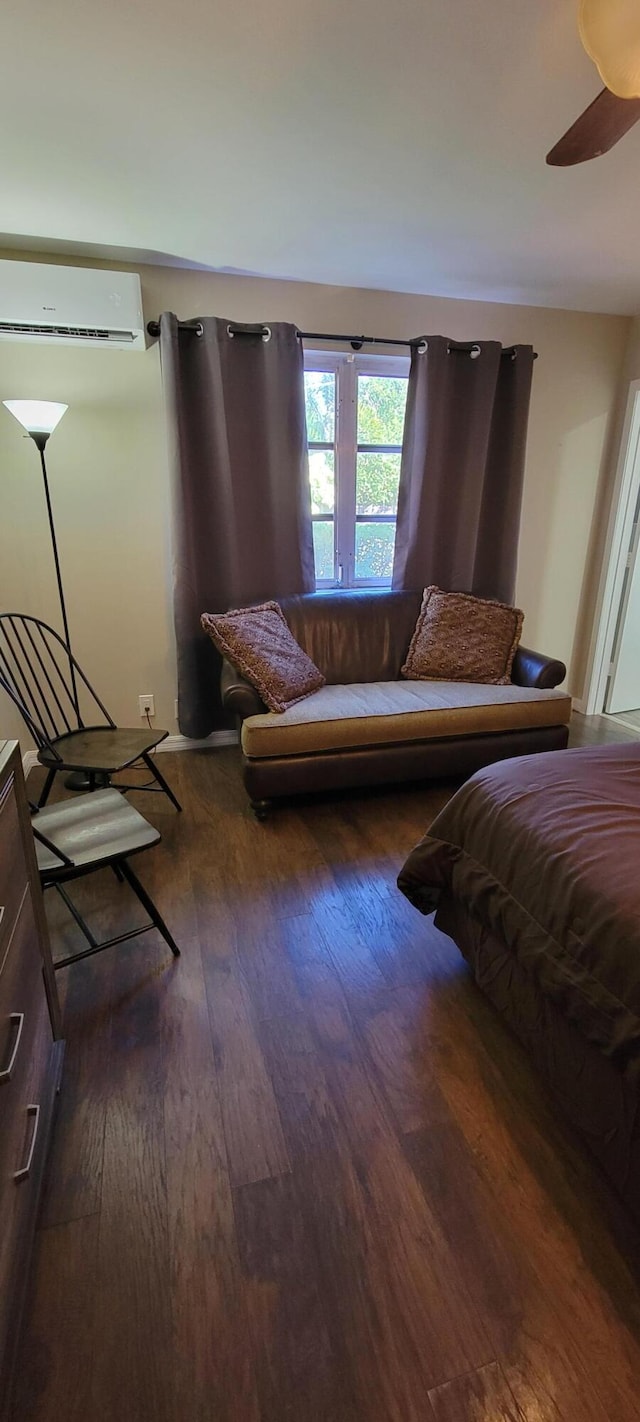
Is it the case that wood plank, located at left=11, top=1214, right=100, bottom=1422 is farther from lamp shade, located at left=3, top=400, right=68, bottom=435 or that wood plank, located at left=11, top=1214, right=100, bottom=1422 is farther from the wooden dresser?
lamp shade, located at left=3, top=400, right=68, bottom=435

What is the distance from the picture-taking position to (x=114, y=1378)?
99 centimetres

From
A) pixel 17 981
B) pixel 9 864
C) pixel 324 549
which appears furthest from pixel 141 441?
pixel 17 981

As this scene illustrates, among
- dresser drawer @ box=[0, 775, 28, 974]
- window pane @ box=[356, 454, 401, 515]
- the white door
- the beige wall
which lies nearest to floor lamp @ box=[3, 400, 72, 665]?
the beige wall

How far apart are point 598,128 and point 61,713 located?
305 centimetres

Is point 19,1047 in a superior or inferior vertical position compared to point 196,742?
superior

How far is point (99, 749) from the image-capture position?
253cm

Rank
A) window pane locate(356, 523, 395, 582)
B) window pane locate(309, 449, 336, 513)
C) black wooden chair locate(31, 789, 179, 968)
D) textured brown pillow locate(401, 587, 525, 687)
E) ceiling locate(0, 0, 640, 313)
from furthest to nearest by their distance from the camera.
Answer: window pane locate(356, 523, 395, 582) < window pane locate(309, 449, 336, 513) < textured brown pillow locate(401, 587, 525, 687) < black wooden chair locate(31, 789, 179, 968) < ceiling locate(0, 0, 640, 313)

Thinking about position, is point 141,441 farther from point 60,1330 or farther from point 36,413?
point 60,1330

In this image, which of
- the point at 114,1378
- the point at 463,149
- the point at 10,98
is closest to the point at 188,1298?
the point at 114,1378

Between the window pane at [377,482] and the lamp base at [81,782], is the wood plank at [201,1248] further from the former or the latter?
the window pane at [377,482]

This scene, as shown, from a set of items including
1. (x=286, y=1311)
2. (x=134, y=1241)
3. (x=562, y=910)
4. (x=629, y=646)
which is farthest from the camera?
(x=629, y=646)

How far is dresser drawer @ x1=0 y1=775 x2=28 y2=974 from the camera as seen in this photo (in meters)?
1.07

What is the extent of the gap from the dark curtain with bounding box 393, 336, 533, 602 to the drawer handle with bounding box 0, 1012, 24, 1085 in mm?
2915

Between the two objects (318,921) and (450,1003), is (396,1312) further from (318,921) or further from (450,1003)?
(318,921)
